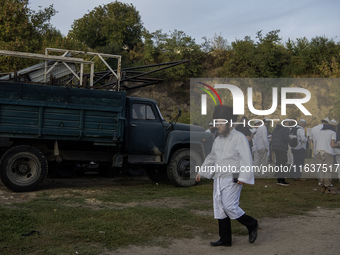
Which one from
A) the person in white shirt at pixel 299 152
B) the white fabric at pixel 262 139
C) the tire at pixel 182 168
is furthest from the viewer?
the white fabric at pixel 262 139

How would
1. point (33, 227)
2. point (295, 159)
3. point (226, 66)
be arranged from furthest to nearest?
point (226, 66) < point (295, 159) < point (33, 227)

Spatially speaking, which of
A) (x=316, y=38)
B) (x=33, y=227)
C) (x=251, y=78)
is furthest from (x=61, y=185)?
(x=316, y=38)

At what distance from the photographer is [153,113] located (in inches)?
468

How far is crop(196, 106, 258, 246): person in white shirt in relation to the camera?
580 cm

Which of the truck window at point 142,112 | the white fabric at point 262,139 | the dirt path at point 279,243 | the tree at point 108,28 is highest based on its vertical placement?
the tree at point 108,28

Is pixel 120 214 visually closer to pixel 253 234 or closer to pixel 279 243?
pixel 253 234

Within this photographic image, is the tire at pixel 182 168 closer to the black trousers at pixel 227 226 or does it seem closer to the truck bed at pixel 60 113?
the truck bed at pixel 60 113

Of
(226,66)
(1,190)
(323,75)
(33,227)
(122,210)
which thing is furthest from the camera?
(226,66)

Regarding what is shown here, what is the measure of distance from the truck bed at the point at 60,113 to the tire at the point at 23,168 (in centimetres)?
38

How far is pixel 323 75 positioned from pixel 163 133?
29.5m

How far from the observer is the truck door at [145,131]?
11461 millimetres

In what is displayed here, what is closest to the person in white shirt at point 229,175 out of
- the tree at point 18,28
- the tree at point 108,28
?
the tree at point 18,28

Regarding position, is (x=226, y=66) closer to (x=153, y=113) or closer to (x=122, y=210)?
(x=153, y=113)

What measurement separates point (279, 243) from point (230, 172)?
4.13 ft
